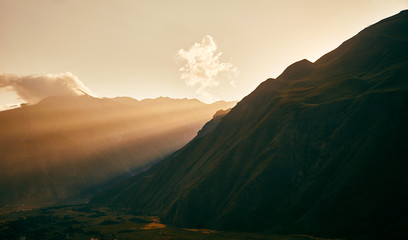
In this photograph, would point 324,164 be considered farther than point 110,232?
No

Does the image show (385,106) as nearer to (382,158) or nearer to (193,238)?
(382,158)

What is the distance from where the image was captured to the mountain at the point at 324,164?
9719 centimetres

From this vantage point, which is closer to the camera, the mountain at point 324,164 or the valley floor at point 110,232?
the mountain at point 324,164

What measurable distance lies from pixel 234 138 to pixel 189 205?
5689 centimetres

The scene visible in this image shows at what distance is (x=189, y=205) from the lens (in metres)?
144

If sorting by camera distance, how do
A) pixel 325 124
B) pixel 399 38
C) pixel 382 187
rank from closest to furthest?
pixel 382 187 < pixel 325 124 < pixel 399 38

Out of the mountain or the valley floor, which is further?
the valley floor

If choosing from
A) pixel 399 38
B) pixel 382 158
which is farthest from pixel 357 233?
pixel 399 38

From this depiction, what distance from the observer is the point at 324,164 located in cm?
12181

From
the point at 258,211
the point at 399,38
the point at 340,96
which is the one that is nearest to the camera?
the point at 258,211

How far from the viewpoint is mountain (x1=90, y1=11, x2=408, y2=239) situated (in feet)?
319

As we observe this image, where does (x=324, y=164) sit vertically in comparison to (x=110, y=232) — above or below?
above

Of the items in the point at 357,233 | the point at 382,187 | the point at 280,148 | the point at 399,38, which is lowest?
the point at 357,233

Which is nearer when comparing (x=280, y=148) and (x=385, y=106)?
(x=385, y=106)
